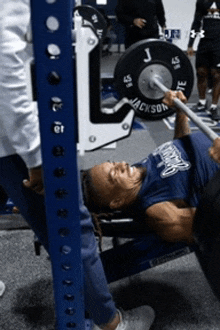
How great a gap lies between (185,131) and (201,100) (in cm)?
222

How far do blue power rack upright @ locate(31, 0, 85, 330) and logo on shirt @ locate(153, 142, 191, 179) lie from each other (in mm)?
532

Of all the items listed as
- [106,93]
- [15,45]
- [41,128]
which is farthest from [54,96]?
[106,93]

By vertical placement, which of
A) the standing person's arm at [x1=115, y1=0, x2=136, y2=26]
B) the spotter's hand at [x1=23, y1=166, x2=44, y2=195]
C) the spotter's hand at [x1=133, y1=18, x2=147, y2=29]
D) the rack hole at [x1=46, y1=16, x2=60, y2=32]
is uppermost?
the rack hole at [x1=46, y1=16, x2=60, y2=32]

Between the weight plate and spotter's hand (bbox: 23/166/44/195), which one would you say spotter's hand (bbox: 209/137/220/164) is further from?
the weight plate

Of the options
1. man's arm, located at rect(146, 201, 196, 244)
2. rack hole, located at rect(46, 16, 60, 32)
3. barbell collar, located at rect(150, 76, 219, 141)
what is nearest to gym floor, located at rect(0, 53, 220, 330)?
man's arm, located at rect(146, 201, 196, 244)

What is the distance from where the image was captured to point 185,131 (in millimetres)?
1617

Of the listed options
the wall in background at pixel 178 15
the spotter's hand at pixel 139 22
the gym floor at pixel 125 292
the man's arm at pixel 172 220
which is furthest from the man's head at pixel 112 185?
the wall in background at pixel 178 15

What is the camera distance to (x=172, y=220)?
3.84ft

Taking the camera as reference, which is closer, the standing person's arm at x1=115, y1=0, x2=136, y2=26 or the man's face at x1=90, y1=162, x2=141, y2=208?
the man's face at x1=90, y1=162, x2=141, y2=208

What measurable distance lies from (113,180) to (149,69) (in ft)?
2.21

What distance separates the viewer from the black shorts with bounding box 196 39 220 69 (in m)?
3.40

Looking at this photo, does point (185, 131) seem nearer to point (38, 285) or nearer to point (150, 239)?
point (150, 239)

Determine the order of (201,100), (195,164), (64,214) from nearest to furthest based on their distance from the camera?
1. (64,214)
2. (195,164)
3. (201,100)

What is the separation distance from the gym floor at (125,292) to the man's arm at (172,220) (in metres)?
0.32
